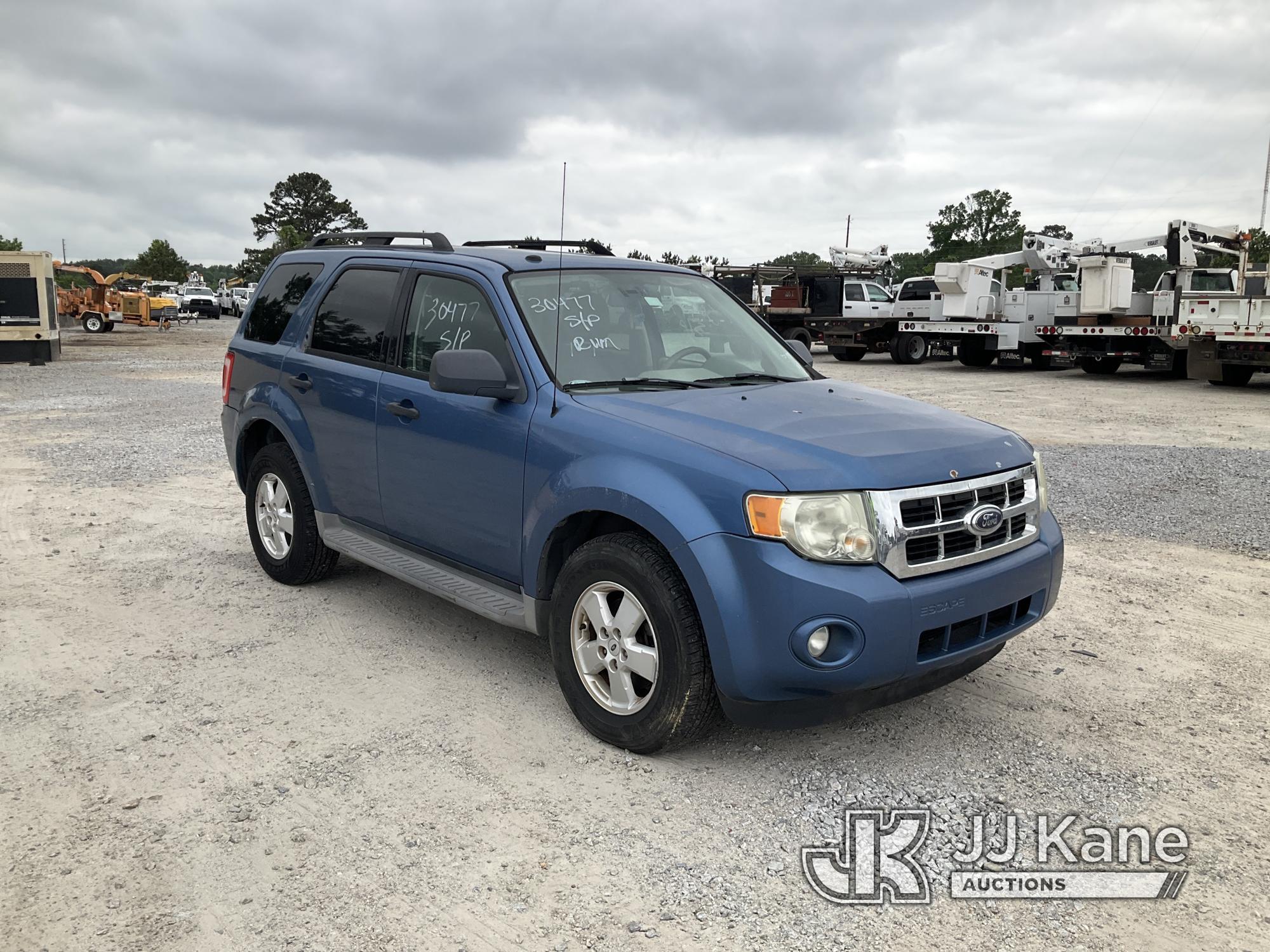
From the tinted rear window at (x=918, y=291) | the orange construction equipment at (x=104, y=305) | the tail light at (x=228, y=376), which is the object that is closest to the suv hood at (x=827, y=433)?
the tail light at (x=228, y=376)

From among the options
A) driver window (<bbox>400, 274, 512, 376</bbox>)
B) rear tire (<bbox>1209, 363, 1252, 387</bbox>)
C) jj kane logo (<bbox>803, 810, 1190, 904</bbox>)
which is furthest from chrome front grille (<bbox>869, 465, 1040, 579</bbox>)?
rear tire (<bbox>1209, 363, 1252, 387</bbox>)

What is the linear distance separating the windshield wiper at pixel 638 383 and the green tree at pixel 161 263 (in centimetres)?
10843

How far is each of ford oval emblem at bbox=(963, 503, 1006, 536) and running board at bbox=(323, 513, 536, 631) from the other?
171cm

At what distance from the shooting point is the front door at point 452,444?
4.16 m

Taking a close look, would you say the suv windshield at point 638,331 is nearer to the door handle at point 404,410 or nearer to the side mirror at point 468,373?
the side mirror at point 468,373

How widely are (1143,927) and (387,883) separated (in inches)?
A: 83.9

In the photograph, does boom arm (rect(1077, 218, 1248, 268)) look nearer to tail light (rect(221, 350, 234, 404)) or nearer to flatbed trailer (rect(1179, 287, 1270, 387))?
flatbed trailer (rect(1179, 287, 1270, 387))

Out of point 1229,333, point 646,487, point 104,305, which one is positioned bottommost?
point 646,487

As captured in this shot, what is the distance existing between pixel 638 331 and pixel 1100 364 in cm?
2124

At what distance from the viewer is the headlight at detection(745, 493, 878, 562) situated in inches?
129

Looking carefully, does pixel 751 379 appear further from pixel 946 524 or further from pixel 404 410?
pixel 404 410

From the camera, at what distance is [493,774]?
3.66 metres

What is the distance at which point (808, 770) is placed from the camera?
12.1 ft

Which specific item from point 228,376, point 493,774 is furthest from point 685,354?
point 228,376
